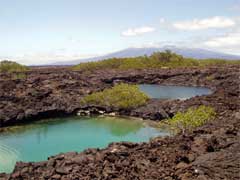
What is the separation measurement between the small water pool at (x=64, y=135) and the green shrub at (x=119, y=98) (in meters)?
3.63

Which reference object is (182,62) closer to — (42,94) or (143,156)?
(42,94)

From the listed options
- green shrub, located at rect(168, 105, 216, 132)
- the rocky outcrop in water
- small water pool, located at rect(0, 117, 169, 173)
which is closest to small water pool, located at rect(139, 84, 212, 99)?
the rocky outcrop in water

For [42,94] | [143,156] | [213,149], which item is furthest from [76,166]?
[42,94]

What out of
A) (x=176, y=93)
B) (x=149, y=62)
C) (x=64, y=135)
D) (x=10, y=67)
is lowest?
(x=176, y=93)

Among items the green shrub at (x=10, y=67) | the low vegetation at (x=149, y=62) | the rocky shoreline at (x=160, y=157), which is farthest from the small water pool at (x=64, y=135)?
the low vegetation at (x=149, y=62)

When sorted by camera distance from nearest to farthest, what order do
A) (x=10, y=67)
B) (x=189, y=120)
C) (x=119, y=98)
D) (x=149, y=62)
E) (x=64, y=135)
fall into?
(x=189, y=120) → (x=64, y=135) → (x=119, y=98) → (x=10, y=67) → (x=149, y=62)

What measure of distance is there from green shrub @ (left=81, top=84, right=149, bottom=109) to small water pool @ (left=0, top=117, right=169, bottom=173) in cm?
363

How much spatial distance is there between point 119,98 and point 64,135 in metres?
13.3

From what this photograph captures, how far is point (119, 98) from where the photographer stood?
51156 mm

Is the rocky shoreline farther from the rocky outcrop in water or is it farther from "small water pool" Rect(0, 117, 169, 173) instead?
"small water pool" Rect(0, 117, 169, 173)

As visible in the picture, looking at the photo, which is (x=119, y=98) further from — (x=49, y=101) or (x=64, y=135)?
(x=64, y=135)

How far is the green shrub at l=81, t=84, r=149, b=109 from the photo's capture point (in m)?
50.2

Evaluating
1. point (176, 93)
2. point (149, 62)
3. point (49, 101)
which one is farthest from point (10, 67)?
point (49, 101)

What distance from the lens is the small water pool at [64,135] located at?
33.2m
